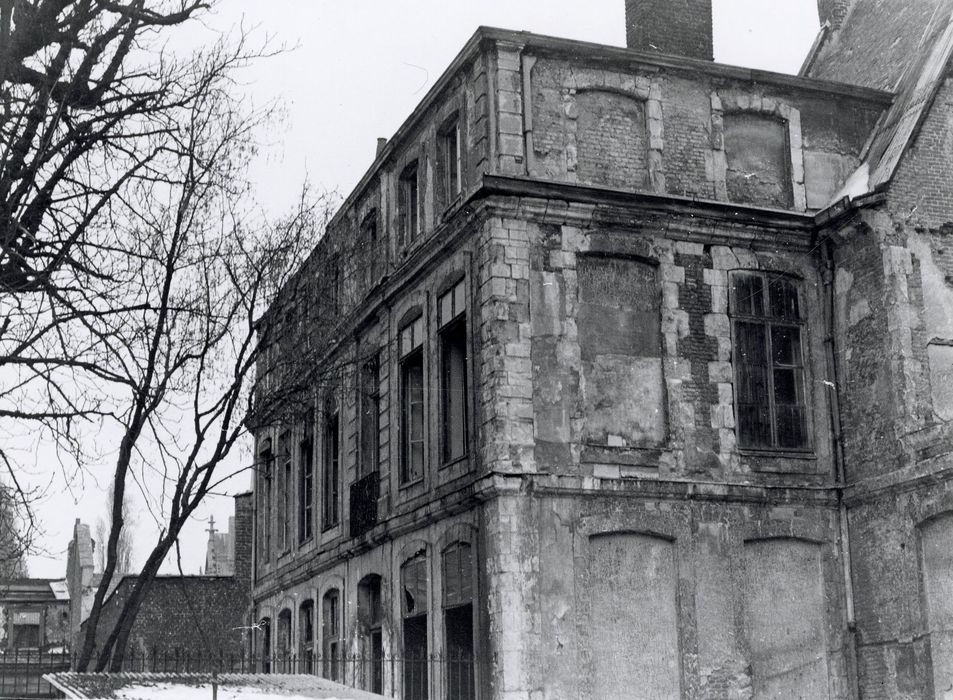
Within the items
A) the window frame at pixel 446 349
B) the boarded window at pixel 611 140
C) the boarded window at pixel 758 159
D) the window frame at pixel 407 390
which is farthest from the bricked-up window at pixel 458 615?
the boarded window at pixel 758 159

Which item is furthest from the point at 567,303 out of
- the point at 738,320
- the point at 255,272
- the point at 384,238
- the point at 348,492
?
the point at 348,492

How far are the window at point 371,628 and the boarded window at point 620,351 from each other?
5.63 metres

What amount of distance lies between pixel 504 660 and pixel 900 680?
5.05m

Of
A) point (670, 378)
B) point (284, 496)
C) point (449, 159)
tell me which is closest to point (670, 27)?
point (449, 159)

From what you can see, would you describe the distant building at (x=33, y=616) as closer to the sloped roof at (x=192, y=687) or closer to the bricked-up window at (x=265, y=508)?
the bricked-up window at (x=265, y=508)

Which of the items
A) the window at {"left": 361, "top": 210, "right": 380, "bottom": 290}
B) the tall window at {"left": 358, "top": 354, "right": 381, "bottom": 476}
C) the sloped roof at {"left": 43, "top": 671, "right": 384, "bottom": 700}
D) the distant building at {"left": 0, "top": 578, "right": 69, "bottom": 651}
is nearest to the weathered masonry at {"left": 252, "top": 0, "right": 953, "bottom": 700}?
the tall window at {"left": 358, "top": 354, "right": 381, "bottom": 476}

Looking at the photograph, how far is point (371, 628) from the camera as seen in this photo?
70.2 ft

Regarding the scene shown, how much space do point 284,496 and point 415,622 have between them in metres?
9.07

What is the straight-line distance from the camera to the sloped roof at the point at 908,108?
18.1m

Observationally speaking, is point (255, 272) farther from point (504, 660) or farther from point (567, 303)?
point (504, 660)

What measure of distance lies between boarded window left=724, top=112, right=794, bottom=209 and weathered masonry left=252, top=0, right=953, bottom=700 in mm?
40

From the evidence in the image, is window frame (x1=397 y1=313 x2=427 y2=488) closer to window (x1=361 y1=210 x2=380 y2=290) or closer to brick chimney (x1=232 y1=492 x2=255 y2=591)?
window (x1=361 y1=210 x2=380 y2=290)

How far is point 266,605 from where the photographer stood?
28.3m

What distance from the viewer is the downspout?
17.8 metres
